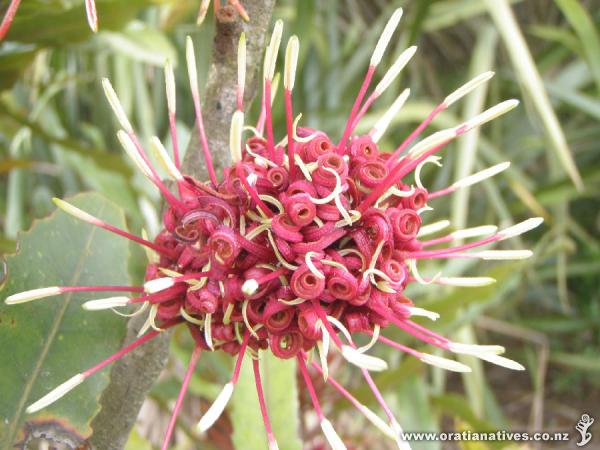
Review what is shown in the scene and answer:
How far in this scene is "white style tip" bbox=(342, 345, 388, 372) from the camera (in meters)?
0.29

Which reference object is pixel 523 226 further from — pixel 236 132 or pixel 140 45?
pixel 140 45

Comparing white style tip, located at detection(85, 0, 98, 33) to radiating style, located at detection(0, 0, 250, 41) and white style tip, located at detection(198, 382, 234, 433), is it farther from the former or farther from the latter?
white style tip, located at detection(198, 382, 234, 433)

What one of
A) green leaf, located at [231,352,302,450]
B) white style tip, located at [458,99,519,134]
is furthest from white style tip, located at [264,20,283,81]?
green leaf, located at [231,352,302,450]

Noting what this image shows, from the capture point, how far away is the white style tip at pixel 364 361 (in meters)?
0.29

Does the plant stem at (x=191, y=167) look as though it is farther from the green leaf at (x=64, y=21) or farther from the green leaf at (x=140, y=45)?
the green leaf at (x=140, y=45)

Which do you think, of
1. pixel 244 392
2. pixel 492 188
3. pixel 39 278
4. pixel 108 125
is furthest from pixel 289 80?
pixel 108 125

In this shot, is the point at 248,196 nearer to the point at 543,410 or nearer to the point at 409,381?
the point at 409,381

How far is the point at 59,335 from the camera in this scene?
16.0 inches

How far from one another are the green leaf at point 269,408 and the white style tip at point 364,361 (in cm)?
25

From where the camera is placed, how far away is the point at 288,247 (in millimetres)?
332

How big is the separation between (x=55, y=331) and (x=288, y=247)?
7.0 inches

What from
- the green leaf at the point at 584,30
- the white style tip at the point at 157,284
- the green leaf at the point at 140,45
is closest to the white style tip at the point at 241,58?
the white style tip at the point at 157,284

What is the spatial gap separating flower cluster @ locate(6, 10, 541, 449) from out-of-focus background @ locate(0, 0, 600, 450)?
47cm

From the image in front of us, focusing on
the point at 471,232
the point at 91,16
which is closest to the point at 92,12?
the point at 91,16
